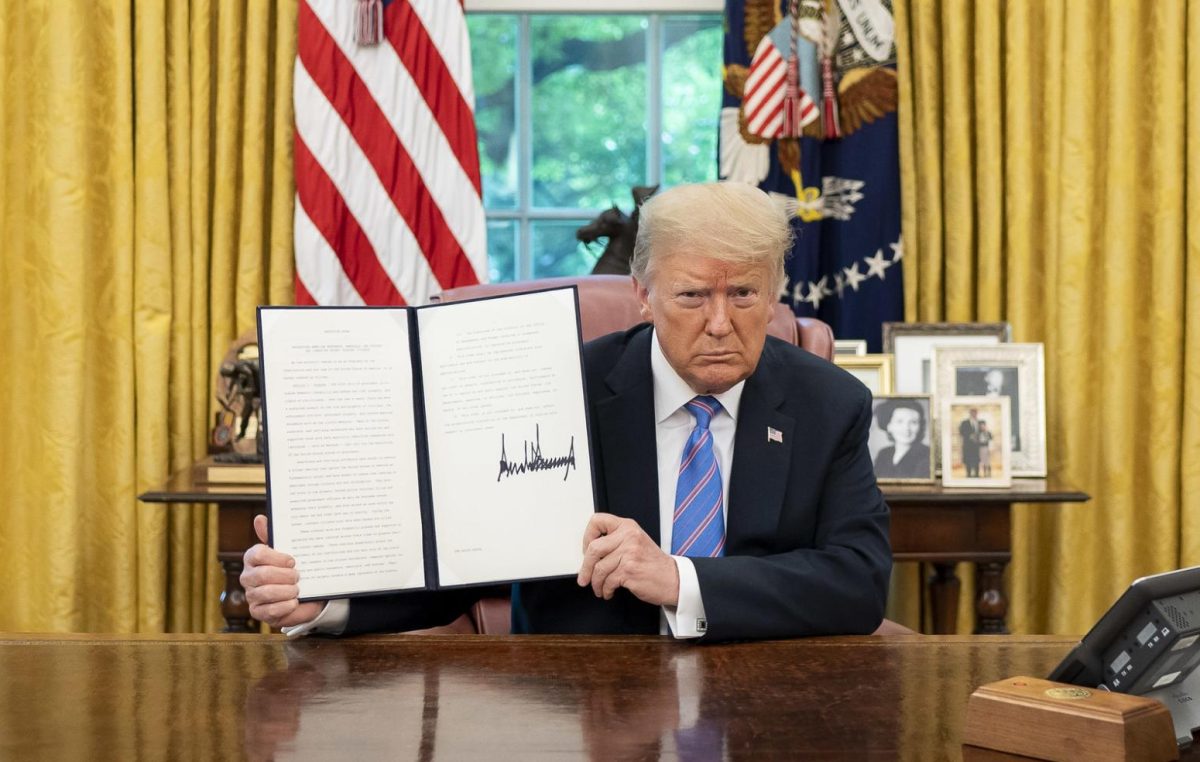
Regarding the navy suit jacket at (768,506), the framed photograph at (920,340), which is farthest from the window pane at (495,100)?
the navy suit jacket at (768,506)

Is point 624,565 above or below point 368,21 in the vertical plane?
below

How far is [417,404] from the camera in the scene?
73.8 inches

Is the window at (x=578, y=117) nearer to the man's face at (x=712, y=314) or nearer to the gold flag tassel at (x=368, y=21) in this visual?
the gold flag tassel at (x=368, y=21)

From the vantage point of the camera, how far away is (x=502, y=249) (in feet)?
13.3

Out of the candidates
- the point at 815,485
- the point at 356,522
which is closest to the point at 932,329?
the point at 815,485

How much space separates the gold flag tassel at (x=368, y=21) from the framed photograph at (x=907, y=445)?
162 cm

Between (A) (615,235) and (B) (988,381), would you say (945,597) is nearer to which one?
(B) (988,381)

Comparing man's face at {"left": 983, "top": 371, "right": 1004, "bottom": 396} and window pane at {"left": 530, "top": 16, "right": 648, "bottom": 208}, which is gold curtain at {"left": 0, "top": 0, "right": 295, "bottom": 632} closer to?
window pane at {"left": 530, "top": 16, "right": 648, "bottom": 208}

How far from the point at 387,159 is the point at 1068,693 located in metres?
2.65

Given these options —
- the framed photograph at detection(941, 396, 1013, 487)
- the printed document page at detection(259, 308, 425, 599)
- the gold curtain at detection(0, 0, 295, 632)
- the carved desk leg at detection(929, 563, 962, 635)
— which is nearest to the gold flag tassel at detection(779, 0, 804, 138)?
the framed photograph at detection(941, 396, 1013, 487)

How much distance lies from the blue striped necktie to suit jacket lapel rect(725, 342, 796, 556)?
2 centimetres

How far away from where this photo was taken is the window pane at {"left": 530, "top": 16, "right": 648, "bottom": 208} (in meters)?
3.97

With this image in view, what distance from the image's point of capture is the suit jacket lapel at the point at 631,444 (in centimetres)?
207
